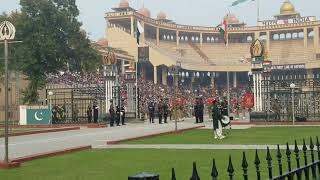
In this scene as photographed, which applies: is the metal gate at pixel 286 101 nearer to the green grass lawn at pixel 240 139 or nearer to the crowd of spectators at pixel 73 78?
the green grass lawn at pixel 240 139

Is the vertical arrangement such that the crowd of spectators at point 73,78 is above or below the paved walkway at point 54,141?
above

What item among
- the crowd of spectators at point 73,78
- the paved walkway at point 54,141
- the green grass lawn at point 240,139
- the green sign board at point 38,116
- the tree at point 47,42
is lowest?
the paved walkway at point 54,141

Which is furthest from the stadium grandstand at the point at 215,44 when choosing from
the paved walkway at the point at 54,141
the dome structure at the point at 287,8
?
the paved walkway at the point at 54,141

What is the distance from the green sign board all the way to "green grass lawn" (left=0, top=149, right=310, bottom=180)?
70.6ft

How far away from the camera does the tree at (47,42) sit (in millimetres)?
42438

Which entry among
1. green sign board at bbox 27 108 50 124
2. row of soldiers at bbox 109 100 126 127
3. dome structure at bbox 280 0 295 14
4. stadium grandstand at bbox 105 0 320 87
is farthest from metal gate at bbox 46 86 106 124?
dome structure at bbox 280 0 295 14

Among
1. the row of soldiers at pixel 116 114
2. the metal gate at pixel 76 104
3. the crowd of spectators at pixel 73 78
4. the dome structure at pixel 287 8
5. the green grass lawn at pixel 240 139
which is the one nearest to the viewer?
the green grass lawn at pixel 240 139

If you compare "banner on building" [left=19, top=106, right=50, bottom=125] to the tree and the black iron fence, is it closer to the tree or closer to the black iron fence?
the tree

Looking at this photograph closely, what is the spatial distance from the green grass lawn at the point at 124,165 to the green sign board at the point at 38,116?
21.5m

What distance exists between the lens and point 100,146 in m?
17.4

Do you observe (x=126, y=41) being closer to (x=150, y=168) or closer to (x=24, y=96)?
(x=24, y=96)

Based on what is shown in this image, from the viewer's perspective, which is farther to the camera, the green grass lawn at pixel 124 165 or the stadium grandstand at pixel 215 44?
the stadium grandstand at pixel 215 44

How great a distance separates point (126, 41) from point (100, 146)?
69.3m

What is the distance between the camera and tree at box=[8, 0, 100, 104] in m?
42.4
